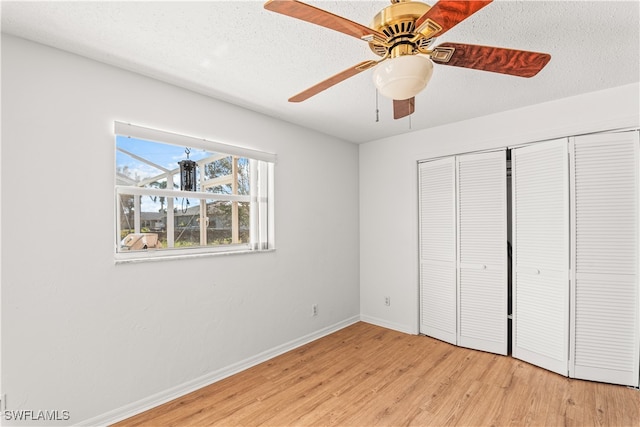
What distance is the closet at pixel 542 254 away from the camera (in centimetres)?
241

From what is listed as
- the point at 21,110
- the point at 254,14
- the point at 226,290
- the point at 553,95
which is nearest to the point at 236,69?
the point at 254,14

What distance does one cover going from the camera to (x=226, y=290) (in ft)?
8.80

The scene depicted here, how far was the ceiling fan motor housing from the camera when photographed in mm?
1139

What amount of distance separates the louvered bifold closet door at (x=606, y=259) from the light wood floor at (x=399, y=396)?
7.7 inches

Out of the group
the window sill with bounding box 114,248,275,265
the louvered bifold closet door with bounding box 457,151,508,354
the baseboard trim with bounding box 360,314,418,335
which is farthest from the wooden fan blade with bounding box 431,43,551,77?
the baseboard trim with bounding box 360,314,418,335

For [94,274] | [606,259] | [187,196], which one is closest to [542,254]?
[606,259]

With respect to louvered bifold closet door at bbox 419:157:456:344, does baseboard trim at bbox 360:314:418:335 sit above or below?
below

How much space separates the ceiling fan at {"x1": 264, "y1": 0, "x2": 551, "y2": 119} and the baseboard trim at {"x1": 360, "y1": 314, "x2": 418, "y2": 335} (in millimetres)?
2975

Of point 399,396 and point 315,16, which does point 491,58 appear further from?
point 399,396

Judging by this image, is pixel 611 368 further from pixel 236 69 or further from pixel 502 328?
pixel 236 69

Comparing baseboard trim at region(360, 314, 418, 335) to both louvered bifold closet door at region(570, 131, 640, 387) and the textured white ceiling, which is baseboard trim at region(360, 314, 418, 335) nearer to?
louvered bifold closet door at region(570, 131, 640, 387)

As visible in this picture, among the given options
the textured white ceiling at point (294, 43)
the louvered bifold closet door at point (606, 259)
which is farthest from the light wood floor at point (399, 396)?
the textured white ceiling at point (294, 43)

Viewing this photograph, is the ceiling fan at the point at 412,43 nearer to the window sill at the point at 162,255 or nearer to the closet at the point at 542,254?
the closet at the point at 542,254

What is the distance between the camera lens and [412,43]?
48.9 inches
